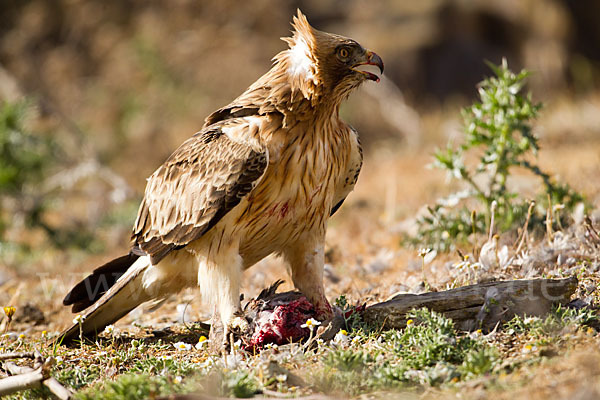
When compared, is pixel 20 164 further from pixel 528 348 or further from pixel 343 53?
pixel 528 348

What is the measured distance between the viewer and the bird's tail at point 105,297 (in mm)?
4969

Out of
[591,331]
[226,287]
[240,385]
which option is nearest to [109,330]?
[226,287]

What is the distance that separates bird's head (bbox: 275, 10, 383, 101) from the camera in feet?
14.9

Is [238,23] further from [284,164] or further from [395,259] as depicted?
[284,164]

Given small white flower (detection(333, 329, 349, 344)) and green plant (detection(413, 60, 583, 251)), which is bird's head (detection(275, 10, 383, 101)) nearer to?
green plant (detection(413, 60, 583, 251))

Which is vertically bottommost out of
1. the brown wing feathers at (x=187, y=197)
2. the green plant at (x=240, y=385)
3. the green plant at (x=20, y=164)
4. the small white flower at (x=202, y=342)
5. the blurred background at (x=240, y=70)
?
the green plant at (x=240, y=385)

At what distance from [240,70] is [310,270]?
41.8 feet

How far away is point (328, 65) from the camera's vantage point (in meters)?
4.56

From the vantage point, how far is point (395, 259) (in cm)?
650

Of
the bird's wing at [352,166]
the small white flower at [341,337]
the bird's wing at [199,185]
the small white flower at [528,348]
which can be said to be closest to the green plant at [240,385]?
the small white flower at [341,337]

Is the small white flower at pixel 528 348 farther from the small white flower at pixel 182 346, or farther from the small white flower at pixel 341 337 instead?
the small white flower at pixel 182 346

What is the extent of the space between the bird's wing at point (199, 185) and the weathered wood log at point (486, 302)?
4.02 ft

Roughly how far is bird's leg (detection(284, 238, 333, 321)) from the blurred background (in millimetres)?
4894

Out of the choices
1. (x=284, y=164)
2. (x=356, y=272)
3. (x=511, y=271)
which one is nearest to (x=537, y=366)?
(x=511, y=271)
